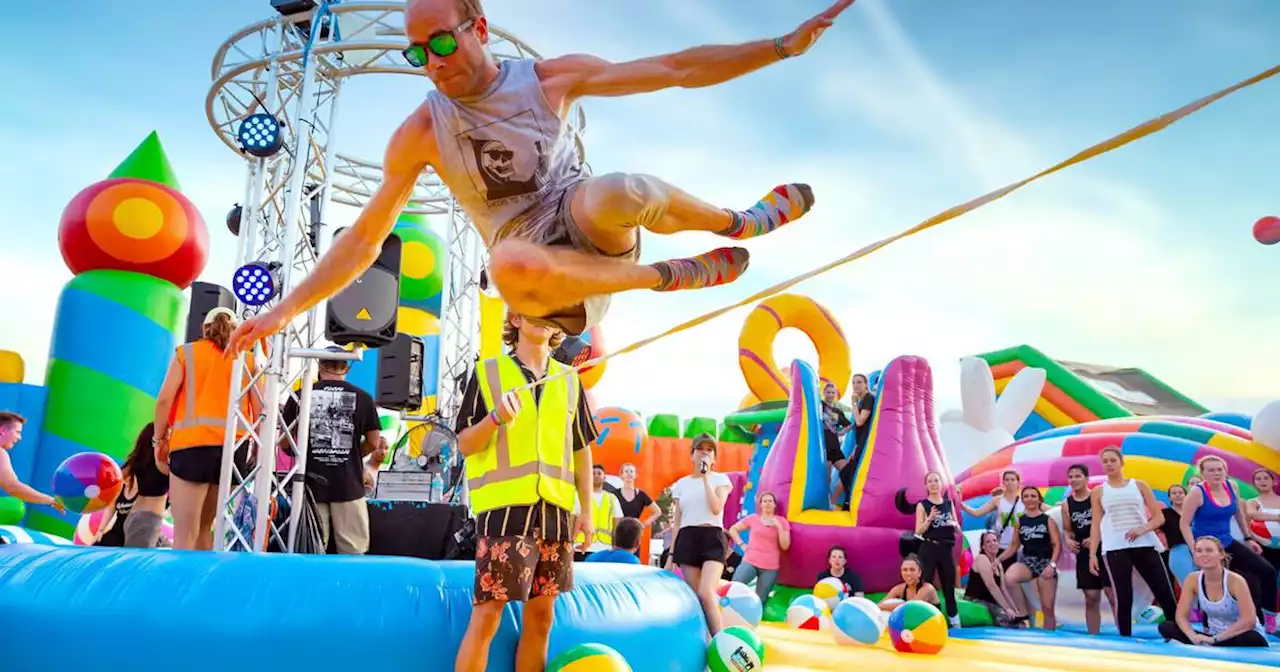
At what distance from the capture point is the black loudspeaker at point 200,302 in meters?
7.12

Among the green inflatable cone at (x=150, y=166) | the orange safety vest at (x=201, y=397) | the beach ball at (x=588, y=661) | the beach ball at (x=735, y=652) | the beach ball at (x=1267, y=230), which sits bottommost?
the beach ball at (x=735, y=652)

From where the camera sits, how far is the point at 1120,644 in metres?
4.82

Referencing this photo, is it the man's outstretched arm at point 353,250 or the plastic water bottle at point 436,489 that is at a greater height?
the man's outstretched arm at point 353,250

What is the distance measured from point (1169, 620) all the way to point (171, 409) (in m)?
5.55

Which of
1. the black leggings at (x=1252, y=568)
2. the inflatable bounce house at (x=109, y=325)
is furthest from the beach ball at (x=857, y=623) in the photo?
the inflatable bounce house at (x=109, y=325)

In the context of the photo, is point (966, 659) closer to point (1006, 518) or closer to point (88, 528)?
point (1006, 518)

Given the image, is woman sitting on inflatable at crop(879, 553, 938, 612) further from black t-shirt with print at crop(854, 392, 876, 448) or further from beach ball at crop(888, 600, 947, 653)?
black t-shirt with print at crop(854, 392, 876, 448)

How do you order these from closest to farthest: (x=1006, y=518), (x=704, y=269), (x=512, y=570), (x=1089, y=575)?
(x=704, y=269) → (x=512, y=570) → (x=1089, y=575) → (x=1006, y=518)

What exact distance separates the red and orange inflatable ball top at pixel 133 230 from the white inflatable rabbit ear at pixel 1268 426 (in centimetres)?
1030

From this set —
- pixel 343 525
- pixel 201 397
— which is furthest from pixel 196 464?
pixel 343 525

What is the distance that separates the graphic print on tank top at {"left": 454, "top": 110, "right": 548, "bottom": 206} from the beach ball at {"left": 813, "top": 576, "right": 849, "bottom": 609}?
473 centimetres

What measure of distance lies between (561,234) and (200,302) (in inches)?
242

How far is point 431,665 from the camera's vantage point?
9.23 feet

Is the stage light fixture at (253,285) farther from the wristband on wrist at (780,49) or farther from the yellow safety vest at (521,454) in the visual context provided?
the wristband on wrist at (780,49)
